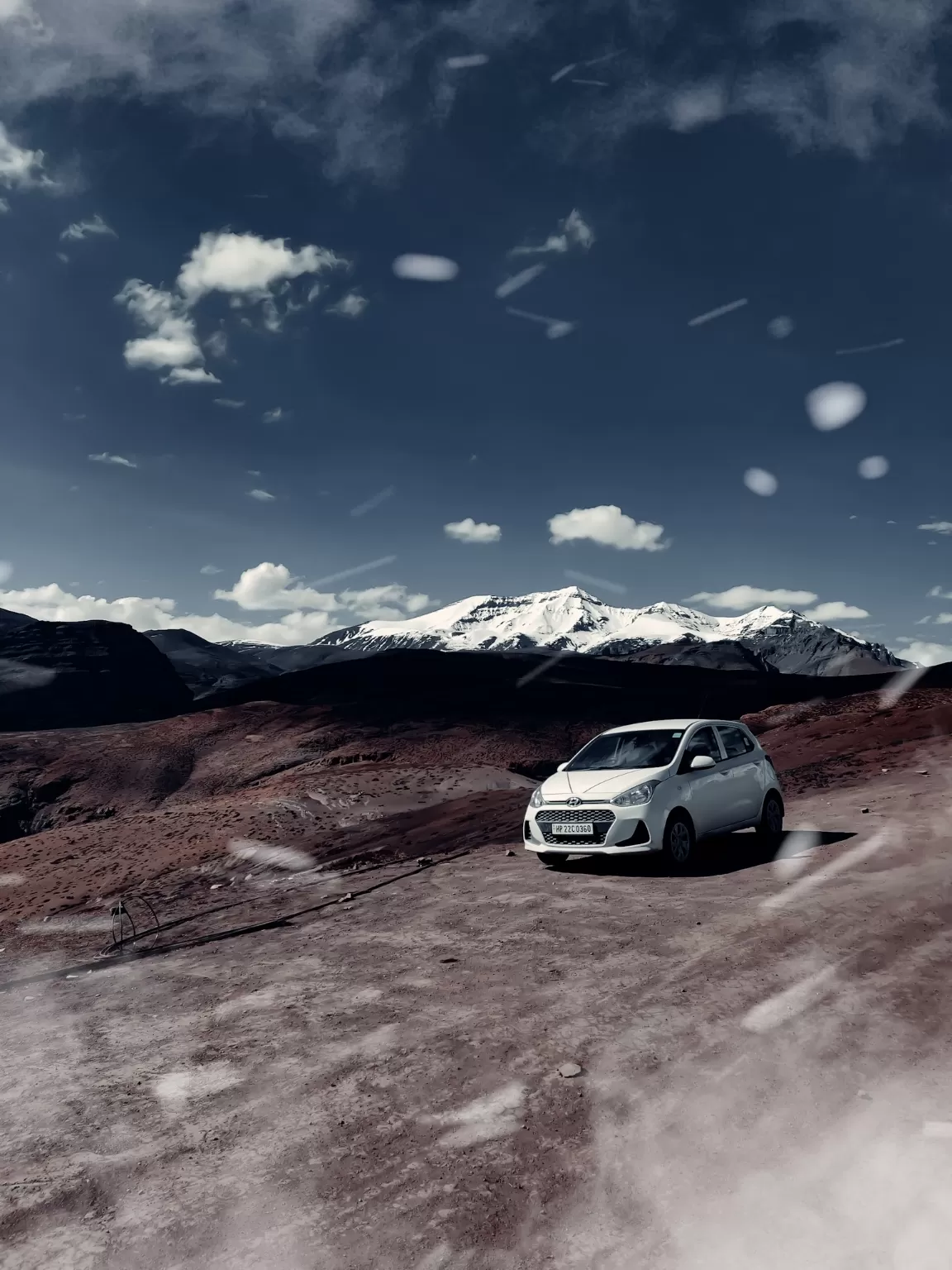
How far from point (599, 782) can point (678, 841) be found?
1199 millimetres

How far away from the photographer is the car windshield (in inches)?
440

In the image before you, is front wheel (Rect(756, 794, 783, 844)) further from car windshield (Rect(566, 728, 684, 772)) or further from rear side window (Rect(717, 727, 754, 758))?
car windshield (Rect(566, 728, 684, 772))

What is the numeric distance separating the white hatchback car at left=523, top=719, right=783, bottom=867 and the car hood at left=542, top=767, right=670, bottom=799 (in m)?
0.01

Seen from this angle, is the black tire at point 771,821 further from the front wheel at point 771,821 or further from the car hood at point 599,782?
the car hood at point 599,782

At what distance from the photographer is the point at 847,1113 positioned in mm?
4211

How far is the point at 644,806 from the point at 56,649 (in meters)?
138

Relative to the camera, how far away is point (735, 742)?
11.9 metres

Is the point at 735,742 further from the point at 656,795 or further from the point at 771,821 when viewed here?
the point at 656,795

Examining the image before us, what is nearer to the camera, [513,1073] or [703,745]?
[513,1073]

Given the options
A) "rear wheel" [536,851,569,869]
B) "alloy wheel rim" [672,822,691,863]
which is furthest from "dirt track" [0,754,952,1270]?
"rear wheel" [536,851,569,869]

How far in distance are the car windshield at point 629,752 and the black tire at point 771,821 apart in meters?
1.73

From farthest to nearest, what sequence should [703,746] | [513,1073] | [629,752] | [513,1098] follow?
[629,752] → [703,746] → [513,1073] → [513,1098]

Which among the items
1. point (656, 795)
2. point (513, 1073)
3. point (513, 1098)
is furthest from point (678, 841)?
point (513, 1098)

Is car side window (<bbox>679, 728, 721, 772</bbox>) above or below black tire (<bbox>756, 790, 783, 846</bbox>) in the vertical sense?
above
